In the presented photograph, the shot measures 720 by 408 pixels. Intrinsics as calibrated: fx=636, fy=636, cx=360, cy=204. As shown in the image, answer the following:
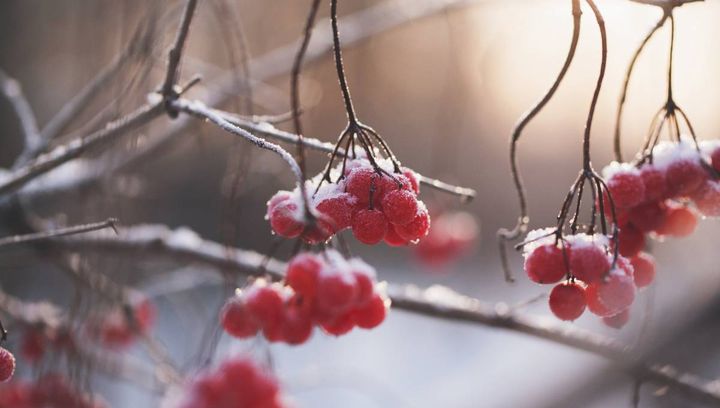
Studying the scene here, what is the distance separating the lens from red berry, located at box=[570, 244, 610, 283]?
2.65 feet

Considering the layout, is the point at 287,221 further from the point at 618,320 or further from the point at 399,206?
the point at 618,320

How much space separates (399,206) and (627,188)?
0.35m

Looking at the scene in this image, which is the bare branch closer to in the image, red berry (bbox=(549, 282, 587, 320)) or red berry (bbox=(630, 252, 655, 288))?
red berry (bbox=(549, 282, 587, 320))

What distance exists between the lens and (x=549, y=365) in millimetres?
5723

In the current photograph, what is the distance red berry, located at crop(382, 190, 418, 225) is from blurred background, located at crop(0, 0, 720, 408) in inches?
12.5

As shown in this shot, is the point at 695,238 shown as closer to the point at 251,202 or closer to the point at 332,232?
the point at 332,232

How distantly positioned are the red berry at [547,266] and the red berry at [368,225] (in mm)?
208

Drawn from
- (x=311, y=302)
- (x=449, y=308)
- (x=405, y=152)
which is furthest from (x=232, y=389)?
(x=405, y=152)

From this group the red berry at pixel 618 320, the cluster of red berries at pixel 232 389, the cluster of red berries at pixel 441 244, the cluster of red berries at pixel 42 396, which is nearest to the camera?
the cluster of red berries at pixel 232 389

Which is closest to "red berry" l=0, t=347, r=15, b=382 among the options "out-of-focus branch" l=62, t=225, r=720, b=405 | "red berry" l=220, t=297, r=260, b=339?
"red berry" l=220, t=297, r=260, b=339

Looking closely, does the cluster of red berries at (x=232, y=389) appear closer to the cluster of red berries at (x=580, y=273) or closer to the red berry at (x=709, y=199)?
the cluster of red berries at (x=580, y=273)

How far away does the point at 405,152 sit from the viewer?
9445 millimetres

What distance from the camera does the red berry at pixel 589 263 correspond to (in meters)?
0.81

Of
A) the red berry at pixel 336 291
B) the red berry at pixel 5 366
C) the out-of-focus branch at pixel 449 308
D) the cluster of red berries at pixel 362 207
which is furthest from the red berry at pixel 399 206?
the out-of-focus branch at pixel 449 308
